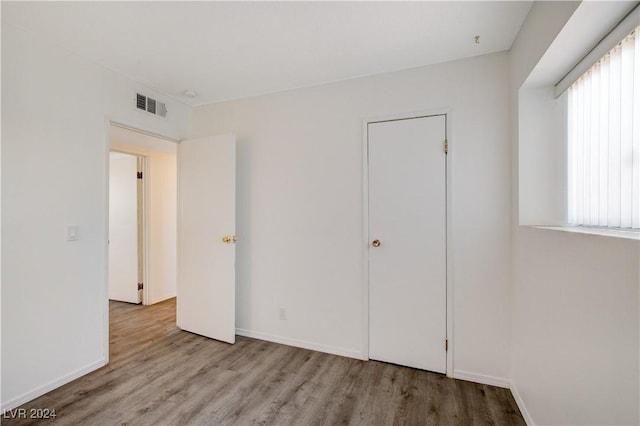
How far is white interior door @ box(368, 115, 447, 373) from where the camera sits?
225cm

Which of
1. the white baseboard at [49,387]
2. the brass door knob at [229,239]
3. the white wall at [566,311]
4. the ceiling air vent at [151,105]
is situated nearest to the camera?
the white wall at [566,311]

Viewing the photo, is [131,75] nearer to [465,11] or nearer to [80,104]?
[80,104]

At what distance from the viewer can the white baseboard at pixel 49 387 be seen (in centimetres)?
181

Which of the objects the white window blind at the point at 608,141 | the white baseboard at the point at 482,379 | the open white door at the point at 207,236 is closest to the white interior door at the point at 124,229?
the open white door at the point at 207,236

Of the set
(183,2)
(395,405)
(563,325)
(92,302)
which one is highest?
(183,2)

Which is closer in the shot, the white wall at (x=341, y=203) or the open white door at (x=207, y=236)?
the white wall at (x=341, y=203)

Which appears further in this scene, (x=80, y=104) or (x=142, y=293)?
(x=142, y=293)

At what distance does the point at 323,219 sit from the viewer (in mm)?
2643

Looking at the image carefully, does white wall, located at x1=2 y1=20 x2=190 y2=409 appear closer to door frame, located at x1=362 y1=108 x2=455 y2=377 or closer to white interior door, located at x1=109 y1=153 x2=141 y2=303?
white interior door, located at x1=109 y1=153 x2=141 y2=303

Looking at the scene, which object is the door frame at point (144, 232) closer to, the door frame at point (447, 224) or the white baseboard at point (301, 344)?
the white baseboard at point (301, 344)

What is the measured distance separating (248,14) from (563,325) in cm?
234

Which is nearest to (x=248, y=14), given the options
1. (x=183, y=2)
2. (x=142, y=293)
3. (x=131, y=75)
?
(x=183, y=2)

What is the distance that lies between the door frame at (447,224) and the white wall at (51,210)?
212 centimetres

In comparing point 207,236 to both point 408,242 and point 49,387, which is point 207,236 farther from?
point 408,242
